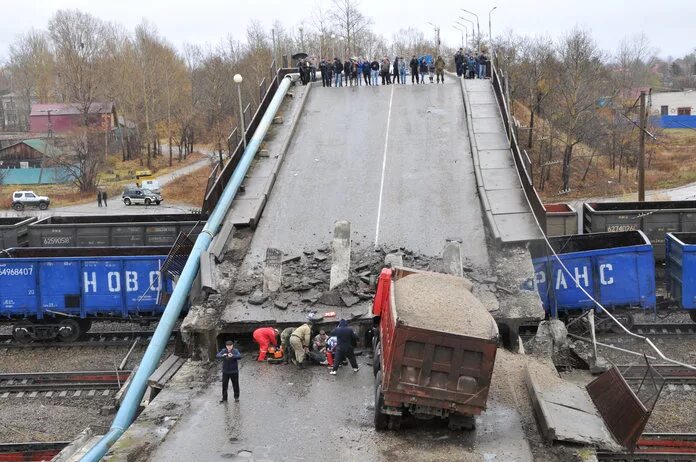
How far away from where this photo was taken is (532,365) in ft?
46.8

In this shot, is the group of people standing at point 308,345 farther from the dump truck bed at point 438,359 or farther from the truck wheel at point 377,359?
the dump truck bed at point 438,359

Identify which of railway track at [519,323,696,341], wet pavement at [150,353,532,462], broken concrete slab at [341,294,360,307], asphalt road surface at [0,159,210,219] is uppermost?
broken concrete slab at [341,294,360,307]

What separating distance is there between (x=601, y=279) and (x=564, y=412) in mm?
7677

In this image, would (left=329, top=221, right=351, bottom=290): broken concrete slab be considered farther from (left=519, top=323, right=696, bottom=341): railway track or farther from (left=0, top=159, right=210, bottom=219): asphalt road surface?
(left=0, top=159, right=210, bottom=219): asphalt road surface

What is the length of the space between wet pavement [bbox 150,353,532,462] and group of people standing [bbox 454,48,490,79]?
20.7m

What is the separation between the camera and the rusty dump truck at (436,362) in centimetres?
1088

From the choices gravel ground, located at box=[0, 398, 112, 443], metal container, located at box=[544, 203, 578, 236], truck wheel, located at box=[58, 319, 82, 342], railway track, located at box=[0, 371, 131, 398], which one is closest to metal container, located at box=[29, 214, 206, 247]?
truck wheel, located at box=[58, 319, 82, 342]

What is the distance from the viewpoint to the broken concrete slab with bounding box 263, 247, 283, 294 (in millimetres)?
17016

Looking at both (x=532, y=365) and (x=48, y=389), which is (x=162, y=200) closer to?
(x=48, y=389)

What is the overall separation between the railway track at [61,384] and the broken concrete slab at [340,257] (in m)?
5.51

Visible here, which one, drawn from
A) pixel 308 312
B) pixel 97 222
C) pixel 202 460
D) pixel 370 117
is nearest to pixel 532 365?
pixel 308 312

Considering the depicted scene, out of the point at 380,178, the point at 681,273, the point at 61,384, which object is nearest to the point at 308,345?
the point at 61,384

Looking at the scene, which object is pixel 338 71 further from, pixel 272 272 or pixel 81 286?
pixel 272 272

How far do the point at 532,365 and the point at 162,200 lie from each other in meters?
42.2
